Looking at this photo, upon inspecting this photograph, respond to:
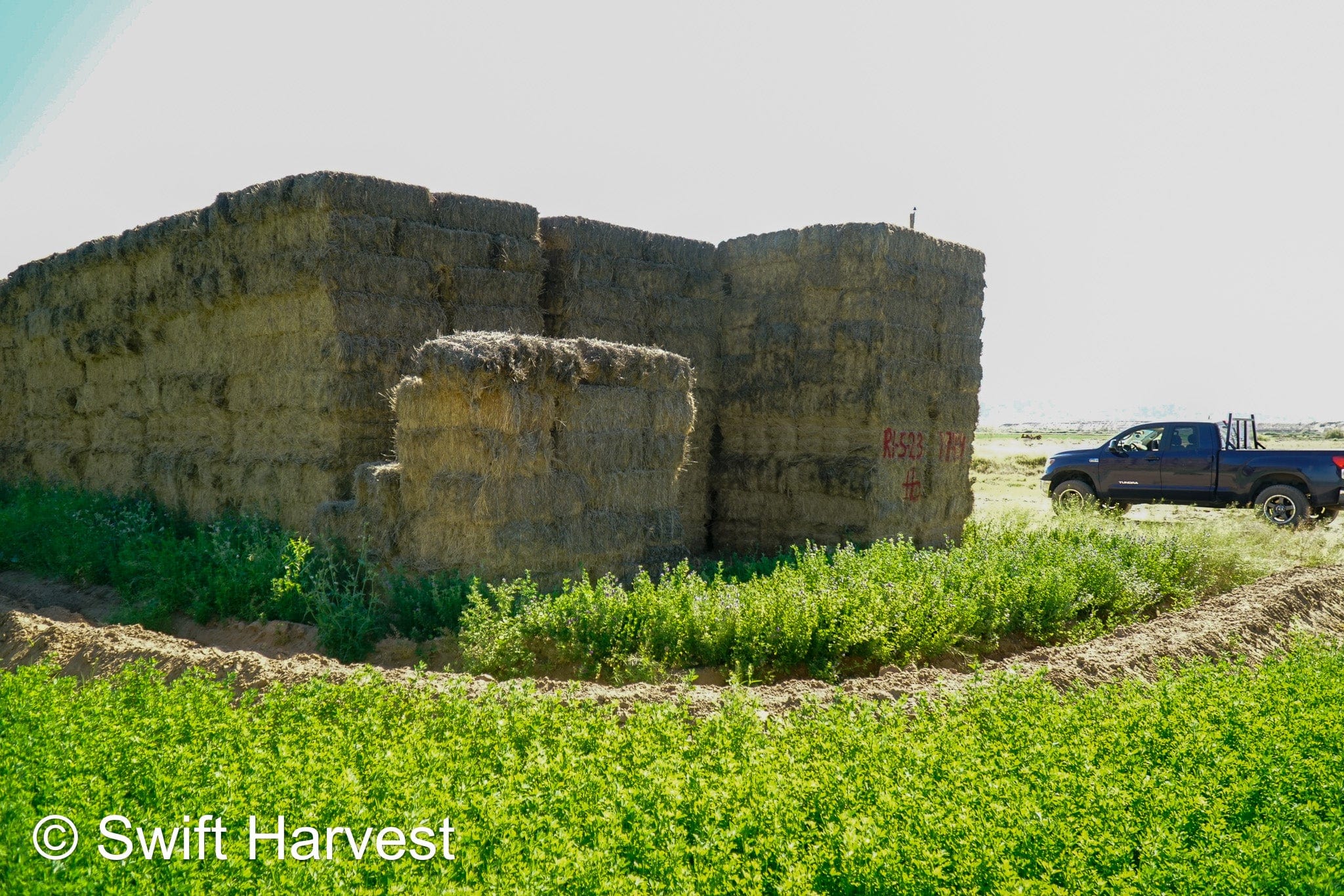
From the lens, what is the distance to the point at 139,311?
12.1 m

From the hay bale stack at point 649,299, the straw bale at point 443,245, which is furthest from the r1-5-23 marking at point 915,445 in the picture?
the straw bale at point 443,245

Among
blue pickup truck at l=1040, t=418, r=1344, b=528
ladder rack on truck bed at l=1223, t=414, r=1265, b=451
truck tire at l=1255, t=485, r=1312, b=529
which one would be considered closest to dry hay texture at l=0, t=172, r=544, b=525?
blue pickup truck at l=1040, t=418, r=1344, b=528

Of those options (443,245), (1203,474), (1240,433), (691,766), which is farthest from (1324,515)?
(691,766)

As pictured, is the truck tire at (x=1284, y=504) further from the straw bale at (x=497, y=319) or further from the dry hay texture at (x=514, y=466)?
the straw bale at (x=497, y=319)

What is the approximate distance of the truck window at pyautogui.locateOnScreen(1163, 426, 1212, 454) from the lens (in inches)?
683

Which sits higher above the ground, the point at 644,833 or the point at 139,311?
the point at 139,311

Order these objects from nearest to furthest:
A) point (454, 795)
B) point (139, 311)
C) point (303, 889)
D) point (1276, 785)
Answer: point (303, 889), point (454, 795), point (1276, 785), point (139, 311)

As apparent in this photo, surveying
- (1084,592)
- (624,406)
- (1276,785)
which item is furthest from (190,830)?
(1084,592)

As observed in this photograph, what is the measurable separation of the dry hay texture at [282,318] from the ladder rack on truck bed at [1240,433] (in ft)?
46.0

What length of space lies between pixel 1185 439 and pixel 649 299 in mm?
11674

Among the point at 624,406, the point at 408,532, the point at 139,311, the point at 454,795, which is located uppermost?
the point at 139,311

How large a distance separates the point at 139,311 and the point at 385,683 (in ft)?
29.9

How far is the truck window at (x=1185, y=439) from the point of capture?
17.3 metres

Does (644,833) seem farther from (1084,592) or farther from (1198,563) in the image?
(1198,563)
